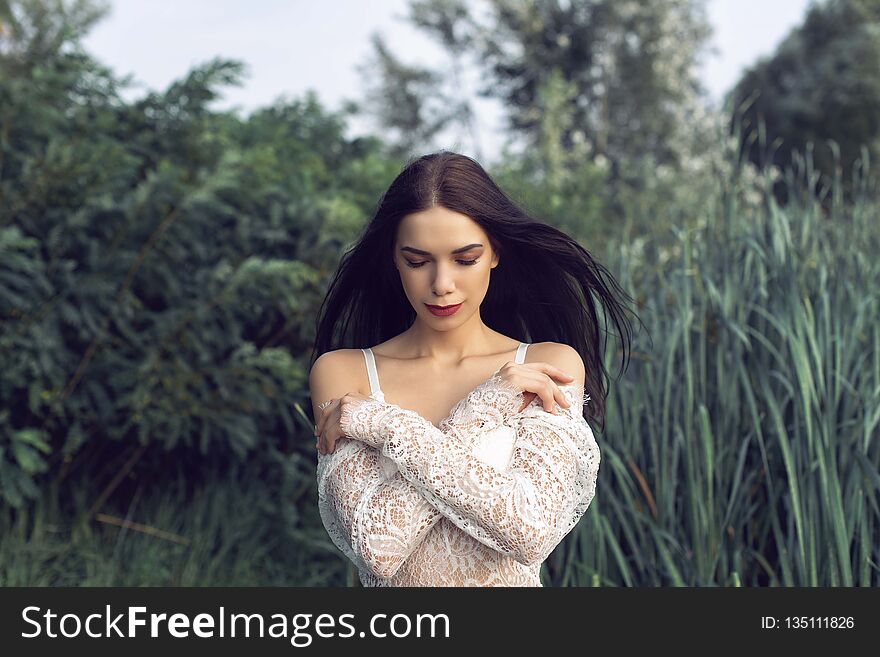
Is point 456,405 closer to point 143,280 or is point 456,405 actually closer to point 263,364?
point 263,364

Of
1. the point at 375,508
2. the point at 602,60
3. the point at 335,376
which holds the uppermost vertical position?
the point at 602,60

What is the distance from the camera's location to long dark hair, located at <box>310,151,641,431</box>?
1.68 meters

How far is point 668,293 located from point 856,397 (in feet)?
2.39

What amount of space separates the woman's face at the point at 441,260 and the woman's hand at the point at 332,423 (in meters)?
0.22

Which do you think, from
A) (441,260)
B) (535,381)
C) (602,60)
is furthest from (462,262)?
(602,60)

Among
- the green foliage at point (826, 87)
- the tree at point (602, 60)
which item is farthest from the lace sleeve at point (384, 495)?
the tree at point (602, 60)

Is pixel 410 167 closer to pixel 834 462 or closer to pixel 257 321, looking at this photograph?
pixel 834 462

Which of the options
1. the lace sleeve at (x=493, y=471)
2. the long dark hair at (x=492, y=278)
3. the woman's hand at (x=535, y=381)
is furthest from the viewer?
the long dark hair at (x=492, y=278)

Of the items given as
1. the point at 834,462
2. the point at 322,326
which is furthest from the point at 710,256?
the point at 322,326

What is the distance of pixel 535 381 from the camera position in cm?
158

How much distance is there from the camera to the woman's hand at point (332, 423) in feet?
5.18

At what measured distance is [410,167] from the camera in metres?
1.75

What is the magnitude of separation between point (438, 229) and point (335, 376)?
0.37 metres

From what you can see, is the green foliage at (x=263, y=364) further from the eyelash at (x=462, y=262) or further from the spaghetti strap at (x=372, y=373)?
the eyelash at (x=462, y=262)
